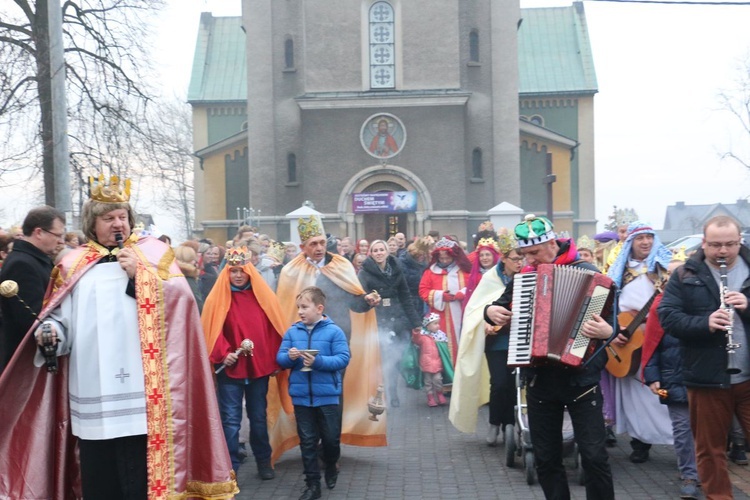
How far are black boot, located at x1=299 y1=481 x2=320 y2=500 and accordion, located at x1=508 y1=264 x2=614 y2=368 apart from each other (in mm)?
2612

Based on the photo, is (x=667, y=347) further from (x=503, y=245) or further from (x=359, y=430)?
(x=359, y=430)

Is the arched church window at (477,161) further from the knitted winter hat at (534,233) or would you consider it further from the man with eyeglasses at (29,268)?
the knitted winter hat at (534,233)

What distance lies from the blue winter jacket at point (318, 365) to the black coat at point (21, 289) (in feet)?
6.73

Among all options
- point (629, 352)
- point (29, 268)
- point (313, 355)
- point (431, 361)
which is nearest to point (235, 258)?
point (313, 355)

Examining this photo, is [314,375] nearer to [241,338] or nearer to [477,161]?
[241,338]

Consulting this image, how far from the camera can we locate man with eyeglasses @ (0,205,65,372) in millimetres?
6648

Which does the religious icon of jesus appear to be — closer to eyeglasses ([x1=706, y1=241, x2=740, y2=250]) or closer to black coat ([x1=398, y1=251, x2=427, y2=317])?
black coat ([x1=398, y1=251, x2=427, y2=317])

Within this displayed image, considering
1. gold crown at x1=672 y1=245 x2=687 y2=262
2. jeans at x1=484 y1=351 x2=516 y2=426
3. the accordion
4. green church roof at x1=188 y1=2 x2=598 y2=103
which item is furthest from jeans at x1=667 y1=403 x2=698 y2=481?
green church roof at x1=188 y1=2 x2=598 y2=103

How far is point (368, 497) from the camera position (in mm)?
8109

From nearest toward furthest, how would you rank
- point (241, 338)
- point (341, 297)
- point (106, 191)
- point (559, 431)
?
1. point (106, 191)
2. point (559, 431)
3. point (241, 338)
4. point (341, 297)

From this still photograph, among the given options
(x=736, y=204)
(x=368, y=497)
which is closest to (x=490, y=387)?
(x=368, y=497)

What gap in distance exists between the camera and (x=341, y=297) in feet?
32.0

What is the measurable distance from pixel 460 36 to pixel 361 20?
3834 millimetres

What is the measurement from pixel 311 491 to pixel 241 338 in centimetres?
147
